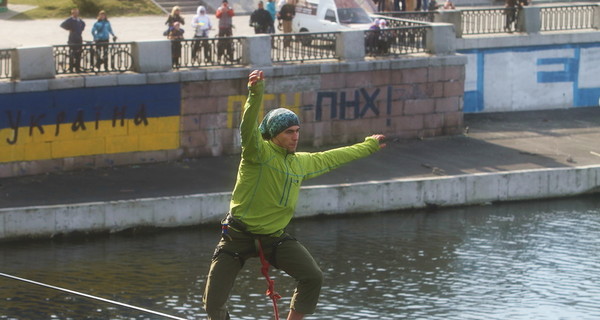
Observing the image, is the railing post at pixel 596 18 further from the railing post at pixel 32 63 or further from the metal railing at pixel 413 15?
the railing post at pixel 32 63

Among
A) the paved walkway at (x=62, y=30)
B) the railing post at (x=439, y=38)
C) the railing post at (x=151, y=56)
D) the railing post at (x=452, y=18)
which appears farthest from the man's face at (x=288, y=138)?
the paved walkway at (x=62, y=30)

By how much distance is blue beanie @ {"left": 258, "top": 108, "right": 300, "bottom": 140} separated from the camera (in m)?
10.6

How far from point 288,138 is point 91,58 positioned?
15048 mm

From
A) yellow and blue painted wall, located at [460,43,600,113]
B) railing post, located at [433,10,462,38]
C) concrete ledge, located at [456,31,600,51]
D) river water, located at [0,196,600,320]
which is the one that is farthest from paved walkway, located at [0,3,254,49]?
river water, located at [0,196,600,320]

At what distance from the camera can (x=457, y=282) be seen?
62.2ft

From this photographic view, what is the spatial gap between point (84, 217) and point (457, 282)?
645 cm

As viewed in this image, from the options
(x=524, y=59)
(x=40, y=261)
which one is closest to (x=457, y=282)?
(x=40, y=261)

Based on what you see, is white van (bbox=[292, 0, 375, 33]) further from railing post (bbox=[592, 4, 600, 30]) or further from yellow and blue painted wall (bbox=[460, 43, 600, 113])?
railing post (bbox=[592, 4, 600, 30])

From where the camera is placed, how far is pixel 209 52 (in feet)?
86.4

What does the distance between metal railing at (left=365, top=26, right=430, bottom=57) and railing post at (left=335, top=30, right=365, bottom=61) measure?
365mm

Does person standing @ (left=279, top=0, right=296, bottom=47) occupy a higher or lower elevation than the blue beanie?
higher

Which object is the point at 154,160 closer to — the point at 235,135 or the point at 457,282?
the point at 235,135

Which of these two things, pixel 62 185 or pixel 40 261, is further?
pixel 62 185

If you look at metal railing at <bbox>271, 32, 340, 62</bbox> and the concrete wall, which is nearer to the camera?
the concrete wall
